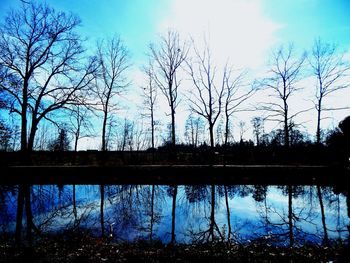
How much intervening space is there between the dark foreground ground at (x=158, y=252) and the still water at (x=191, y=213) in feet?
2.52

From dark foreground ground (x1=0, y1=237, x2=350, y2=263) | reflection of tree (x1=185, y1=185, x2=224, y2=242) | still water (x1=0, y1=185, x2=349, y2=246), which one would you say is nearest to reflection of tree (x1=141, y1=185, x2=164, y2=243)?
still water (x1=0, y1=185, x2=349, y2=246)

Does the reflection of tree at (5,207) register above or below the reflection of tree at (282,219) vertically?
above

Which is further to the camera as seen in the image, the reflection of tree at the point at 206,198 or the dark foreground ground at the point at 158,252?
the reflection of tree at the point at 206,198

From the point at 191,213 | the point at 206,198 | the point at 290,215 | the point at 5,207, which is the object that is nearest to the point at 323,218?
the point at 290,215

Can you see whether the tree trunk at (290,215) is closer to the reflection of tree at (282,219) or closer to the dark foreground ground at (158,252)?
the reflection of tree at (282,219)

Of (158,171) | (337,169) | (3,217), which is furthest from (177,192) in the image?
(337,169)

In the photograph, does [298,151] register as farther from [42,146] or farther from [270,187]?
[42,146]

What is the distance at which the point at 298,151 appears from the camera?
26.2 meters

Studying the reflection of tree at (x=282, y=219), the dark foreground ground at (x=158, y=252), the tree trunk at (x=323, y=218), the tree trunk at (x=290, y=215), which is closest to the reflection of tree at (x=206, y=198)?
the dark foreground ground at (x=158, y=252)

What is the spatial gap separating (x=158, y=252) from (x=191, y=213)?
14.5 ft

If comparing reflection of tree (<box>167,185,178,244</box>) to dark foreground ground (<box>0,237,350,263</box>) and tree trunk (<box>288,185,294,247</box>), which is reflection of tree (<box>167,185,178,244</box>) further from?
tree trunk (<box>288,185,294,247</box>)

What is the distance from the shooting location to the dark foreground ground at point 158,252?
15.2 feet

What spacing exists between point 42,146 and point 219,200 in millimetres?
60267

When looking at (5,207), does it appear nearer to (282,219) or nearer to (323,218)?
(282,219)
